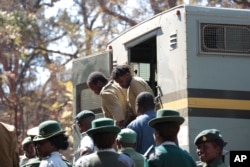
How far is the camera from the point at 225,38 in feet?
31.4

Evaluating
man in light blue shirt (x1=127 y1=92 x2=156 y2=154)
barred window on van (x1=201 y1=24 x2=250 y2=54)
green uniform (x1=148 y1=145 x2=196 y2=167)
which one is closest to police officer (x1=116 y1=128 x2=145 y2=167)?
man in light blue shirt (x1=127 y1=92 x2=156 y2=154)

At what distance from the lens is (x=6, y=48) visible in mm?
26984

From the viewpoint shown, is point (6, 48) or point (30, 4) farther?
point (30, 4)

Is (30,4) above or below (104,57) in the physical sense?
above

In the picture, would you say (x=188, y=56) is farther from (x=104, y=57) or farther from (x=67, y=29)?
(x=67, y=29)

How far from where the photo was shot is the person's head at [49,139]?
6758mm

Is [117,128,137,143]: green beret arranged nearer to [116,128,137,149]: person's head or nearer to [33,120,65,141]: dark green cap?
[116,128,137,149]: person's head

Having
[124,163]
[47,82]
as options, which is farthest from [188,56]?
[47,82]

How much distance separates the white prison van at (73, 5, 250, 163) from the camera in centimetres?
921

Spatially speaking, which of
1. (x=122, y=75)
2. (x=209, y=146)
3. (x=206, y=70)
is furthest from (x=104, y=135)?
(x=206, y=70)

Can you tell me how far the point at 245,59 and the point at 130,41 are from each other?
187cm

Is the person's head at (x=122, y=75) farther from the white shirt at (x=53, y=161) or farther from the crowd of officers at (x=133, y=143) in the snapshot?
the white shirt at (x=53, y=161)

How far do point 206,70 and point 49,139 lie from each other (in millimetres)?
3136

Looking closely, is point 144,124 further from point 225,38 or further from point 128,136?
point 225,38
